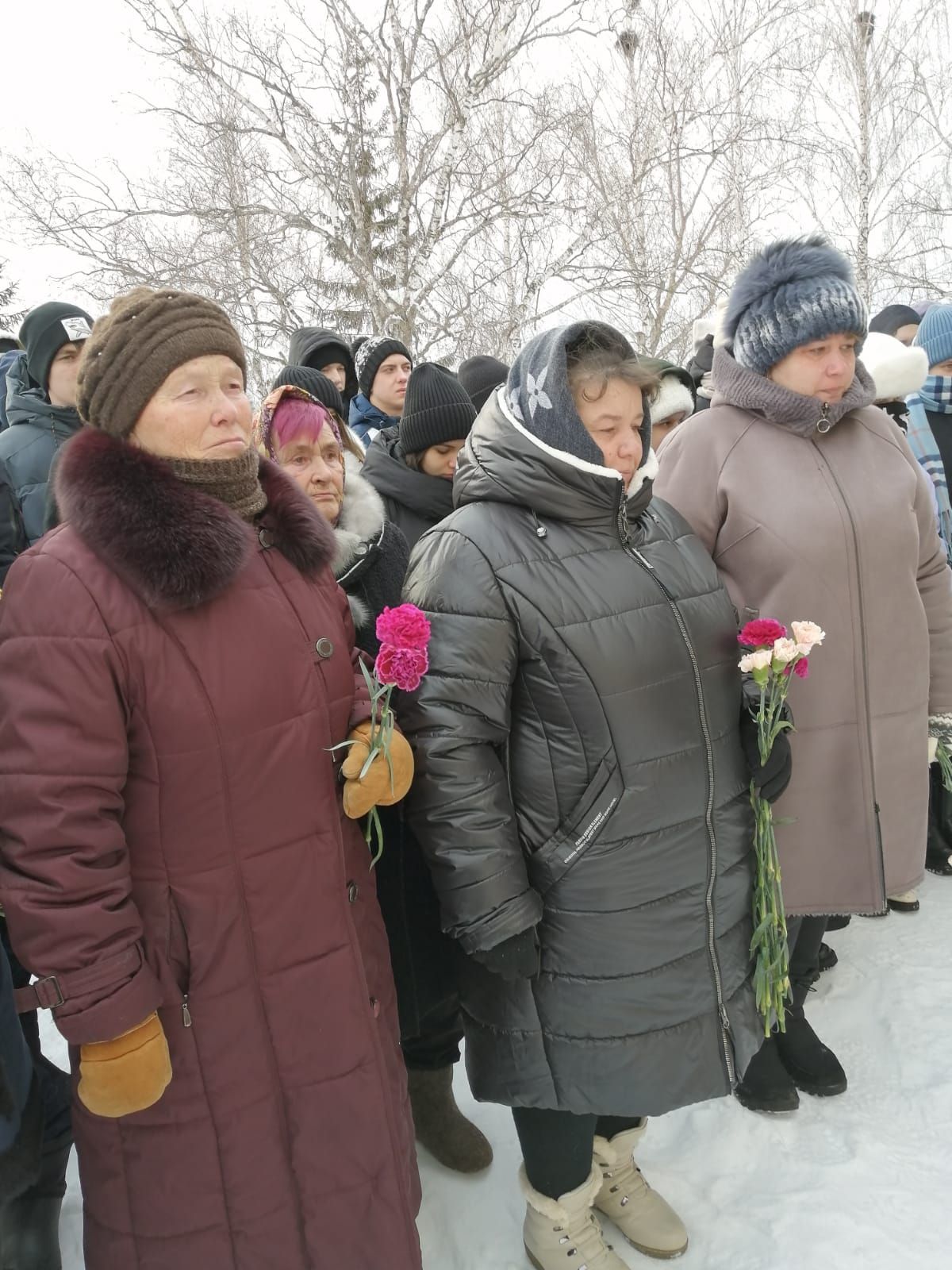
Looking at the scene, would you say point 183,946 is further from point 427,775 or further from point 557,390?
point 557,390

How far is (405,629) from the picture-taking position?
1.48m

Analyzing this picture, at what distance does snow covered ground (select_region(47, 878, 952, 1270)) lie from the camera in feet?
6.72

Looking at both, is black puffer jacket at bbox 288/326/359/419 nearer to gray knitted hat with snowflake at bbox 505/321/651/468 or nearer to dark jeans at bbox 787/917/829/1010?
gray knitted hat with snowflake at bbox 505/321/651/468

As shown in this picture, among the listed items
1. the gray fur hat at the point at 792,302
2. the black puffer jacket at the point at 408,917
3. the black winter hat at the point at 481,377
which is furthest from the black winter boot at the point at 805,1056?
the black winter hat at the point at 481,377

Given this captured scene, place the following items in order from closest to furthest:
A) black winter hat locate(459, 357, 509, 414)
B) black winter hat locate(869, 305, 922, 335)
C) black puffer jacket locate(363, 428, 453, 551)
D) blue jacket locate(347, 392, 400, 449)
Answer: black puffer jacket locate(363, 428, 453, 551)
black winter hat locate(459, 357, 509, 414)
blue jacket locate(347, 392, 400, 449)
black winter hat locate(869, 305, 922, 335)

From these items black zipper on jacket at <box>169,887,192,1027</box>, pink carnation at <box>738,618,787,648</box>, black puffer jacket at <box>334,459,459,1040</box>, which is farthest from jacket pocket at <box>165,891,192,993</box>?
pink carnation at <box>738,618,787,648</box>

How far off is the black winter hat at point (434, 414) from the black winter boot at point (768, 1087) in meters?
2.09

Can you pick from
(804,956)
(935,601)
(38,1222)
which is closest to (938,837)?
(804,956)

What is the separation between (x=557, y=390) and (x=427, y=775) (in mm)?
824

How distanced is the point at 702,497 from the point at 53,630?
1.67 m

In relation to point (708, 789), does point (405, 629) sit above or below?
above

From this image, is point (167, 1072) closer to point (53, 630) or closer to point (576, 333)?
point (53, 630)

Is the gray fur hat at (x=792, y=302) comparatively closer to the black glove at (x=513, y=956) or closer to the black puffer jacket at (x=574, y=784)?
the black puffer jacket at (x=574, y=784)

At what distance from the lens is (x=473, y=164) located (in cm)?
1238
